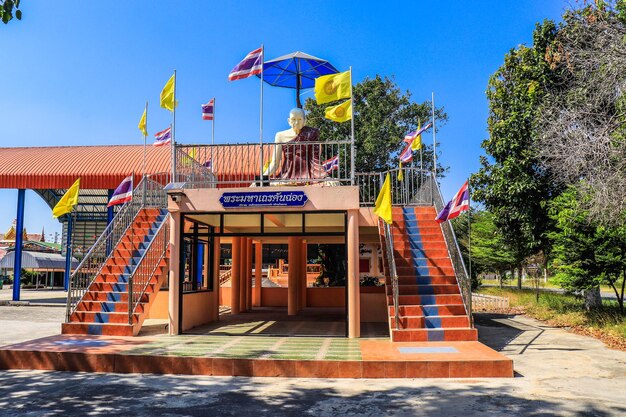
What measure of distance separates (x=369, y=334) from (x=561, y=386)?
4.47 meters

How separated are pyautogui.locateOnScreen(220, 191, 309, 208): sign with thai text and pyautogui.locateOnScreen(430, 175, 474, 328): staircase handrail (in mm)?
3277

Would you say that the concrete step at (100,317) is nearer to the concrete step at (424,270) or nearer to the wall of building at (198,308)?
the wall of building at (198,308)

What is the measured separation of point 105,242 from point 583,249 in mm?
11732

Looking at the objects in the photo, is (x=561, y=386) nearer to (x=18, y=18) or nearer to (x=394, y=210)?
(x=394, y=210)

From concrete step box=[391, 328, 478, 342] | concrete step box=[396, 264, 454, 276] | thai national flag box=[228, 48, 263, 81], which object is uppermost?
thai national flag box=[228, 48, 263, 81]

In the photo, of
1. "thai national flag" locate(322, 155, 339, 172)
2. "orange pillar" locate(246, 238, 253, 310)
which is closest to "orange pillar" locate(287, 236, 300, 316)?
"orange pillar" locate(246, 238, 253, 310)

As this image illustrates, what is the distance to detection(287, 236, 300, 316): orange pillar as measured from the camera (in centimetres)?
1582

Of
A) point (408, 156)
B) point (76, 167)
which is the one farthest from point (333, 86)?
point (76, 167)

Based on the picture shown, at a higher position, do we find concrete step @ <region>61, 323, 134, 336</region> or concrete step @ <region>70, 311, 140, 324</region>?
concrete step @ <region>70, 311, 140, 324</region>

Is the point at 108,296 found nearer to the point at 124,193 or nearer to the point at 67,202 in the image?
the point at 124,193

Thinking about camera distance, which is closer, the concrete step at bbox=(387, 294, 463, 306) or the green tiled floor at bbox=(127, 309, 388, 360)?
the green tiled floor at bbox=(127, 309, 388, 360)

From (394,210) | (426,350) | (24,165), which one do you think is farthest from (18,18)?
(24,165)

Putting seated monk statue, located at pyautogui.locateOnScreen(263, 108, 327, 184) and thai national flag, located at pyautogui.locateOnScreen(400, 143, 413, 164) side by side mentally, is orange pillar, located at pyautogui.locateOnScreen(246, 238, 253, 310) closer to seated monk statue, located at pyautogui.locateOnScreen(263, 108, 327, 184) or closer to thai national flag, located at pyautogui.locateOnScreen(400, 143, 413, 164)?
seated monk statue, located at pyautogui.locateOnScreen(263, 108, 327, 184)

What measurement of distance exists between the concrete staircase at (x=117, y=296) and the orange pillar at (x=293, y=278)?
4.56 m
